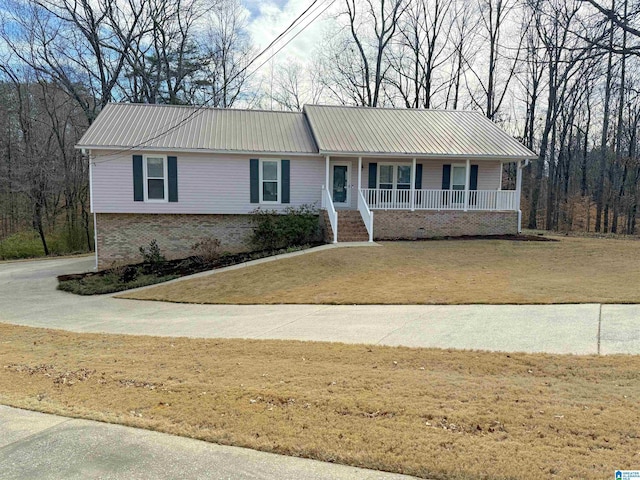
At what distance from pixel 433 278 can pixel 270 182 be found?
8.97 m

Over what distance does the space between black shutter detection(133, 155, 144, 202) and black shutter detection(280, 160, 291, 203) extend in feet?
17.8

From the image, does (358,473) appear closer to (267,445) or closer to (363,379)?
(267,445)

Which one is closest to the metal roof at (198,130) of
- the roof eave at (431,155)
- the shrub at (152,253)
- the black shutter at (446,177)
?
the roof eave at (431,155)

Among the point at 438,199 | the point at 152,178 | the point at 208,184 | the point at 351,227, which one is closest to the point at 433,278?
the point at 351,227

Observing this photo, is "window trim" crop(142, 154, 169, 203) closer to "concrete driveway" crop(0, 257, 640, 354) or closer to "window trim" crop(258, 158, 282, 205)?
"window trim" crop(258, 158, 282, 205)

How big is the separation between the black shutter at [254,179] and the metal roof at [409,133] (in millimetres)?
2687

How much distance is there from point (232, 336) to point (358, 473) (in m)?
4.62

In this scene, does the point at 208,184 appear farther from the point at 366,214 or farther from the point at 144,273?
the point at 366,214

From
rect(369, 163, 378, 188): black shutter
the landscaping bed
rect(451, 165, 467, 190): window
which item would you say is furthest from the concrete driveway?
rect(451, 165, 467, 190): window

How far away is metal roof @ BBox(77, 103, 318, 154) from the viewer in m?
16.9

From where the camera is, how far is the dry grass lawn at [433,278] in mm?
9203

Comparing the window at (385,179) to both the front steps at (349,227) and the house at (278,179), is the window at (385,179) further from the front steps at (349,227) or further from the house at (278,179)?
the front steps at (349,227)

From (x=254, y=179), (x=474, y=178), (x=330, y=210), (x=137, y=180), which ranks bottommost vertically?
(x=330, y=210)

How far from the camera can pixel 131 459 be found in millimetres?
3186
